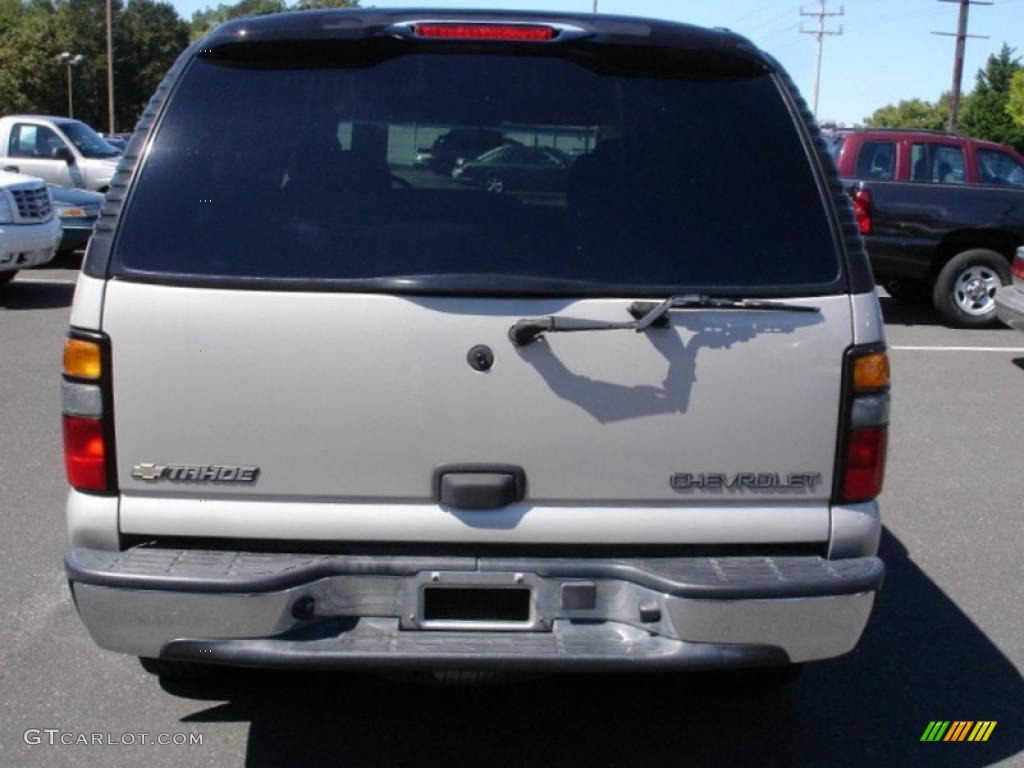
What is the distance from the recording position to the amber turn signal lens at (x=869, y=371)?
314 cm

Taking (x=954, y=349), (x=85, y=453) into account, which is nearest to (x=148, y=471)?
(x=85, y=453)

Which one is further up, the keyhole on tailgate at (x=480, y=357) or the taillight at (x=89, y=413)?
the keyhole on tailgate at (x=480, y=357)

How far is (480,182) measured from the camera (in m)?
3.21

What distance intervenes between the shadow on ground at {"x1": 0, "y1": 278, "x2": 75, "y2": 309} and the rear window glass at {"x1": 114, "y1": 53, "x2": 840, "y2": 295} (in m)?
9.27

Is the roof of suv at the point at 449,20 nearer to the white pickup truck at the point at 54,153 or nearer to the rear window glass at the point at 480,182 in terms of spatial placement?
the rear window glass at the point at 480,182

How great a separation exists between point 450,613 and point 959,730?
6.00 ft

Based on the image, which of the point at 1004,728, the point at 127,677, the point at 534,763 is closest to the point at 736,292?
the point at 534,763

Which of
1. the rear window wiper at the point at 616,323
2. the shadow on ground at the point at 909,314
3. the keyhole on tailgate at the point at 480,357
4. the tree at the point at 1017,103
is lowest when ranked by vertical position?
the shadow on ground at the point at 909,314

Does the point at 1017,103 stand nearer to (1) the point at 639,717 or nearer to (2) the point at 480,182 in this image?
(1) the point at 639,717

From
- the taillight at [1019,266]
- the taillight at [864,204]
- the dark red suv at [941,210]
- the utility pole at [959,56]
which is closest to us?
the taillight at [1019,266]

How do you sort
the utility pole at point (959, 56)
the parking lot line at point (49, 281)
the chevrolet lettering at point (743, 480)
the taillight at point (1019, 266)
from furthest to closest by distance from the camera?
the utility pole at point (959, 56), the parking lot line at point (49, 281), the taillight at point (1019, 266), the chevrolet lettering at point (743, 480)

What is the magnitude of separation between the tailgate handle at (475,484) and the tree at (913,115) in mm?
81881

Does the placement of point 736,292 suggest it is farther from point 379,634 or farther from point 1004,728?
point 1004,728

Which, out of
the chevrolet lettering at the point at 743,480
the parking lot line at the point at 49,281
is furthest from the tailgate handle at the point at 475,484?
the parking lot line at the point at 49,281
